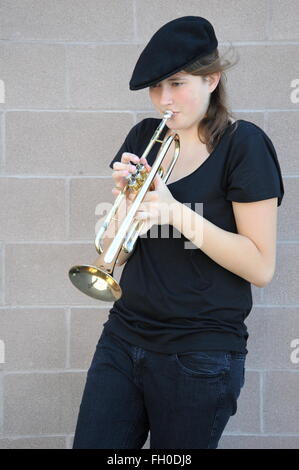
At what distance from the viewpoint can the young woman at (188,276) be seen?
1.42 meters

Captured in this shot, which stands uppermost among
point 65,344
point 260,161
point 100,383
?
point 260,161

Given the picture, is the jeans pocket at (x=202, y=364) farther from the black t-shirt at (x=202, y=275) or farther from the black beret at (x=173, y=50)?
the black beret at (x=173, y=50)

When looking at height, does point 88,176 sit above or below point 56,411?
above

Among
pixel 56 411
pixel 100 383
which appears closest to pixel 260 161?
pixel 100 383

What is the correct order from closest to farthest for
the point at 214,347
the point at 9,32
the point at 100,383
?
A: the point at 214,347
the point at 100,383
the point at 9,32

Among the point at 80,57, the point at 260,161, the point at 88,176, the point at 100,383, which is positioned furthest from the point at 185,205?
the point at 80,57

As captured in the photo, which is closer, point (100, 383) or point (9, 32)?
point (100, 383)

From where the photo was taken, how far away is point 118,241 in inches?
55.6

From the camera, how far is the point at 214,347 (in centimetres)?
142

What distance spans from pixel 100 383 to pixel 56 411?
2.76 feet

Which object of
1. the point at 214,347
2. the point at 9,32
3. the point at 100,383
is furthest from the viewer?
the point at 9,32

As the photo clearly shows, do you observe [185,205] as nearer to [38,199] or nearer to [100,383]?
[100,383]

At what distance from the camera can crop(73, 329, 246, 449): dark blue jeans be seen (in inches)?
55.3
